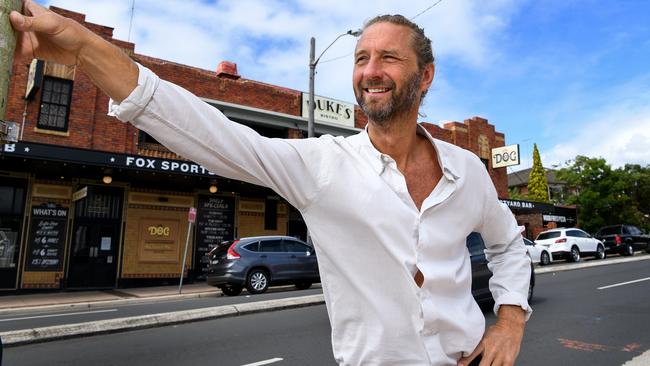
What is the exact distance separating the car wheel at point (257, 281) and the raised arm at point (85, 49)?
12.8 metres

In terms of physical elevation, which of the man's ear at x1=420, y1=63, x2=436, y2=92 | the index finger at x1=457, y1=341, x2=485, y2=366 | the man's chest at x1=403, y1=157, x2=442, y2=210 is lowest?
the index finger at x1=457, y1=341, x2=485, y2=366

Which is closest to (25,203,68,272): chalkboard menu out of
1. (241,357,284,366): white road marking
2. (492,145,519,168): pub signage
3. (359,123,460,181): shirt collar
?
(241,357,284,366): white road marking

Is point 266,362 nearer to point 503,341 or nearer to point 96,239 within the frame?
point 503,341

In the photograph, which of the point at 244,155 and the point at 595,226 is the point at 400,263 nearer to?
the point at 244,155

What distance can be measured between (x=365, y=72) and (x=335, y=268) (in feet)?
2.23

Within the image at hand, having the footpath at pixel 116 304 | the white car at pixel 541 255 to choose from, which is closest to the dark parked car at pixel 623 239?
the white car at pixel 541 255

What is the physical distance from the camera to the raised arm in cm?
106

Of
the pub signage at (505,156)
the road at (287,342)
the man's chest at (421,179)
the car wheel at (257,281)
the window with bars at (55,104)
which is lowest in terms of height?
the road at (287,342)

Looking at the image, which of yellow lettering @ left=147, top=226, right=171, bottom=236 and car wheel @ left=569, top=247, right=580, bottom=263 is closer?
yellow lettering @ left=147, top=226, right=171, bottom=236

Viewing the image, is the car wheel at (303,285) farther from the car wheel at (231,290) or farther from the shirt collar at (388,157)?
the shirt collar at (388,157)

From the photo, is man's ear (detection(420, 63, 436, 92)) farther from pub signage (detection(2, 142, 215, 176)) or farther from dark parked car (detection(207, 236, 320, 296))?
dark parked car (detection(207, 236, 320, 296))

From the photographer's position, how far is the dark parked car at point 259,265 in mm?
13438

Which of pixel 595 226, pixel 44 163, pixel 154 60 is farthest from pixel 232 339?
pixel 595 226

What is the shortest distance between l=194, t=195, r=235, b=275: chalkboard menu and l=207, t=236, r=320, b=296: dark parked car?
3.77 meters
